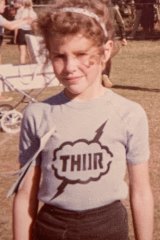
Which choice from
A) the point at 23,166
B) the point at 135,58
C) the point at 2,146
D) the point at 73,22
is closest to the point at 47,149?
the point at 23,166

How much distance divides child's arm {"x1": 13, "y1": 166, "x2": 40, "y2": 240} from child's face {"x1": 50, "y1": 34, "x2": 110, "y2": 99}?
0.37 metres

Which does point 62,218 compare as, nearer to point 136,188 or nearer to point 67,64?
point 136,188

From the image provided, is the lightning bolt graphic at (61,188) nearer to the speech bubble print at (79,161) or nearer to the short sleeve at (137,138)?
the speech bubble print at (79,161)

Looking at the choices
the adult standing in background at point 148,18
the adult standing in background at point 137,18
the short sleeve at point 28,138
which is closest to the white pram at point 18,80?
the short sleeve at point 28,138

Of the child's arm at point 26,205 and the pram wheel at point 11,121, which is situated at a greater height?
the child's arm at point 26,205

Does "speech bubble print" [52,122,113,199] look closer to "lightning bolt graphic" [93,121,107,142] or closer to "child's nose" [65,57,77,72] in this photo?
"lightning bolt graphic" [93,121,107,142]

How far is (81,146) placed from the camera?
218 centimetres

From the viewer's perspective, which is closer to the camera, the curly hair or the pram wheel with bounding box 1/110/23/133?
the curly hair

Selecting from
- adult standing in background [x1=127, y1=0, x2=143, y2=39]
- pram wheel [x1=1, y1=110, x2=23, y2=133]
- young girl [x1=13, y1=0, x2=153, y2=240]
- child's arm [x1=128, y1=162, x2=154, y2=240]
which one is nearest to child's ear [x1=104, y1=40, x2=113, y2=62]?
young girl [x1=13, y1=0, x2=153, y2=240]

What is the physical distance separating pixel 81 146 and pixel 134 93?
840 cm

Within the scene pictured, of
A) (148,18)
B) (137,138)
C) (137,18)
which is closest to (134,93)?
(137,138)

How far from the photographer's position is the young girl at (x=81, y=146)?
2.15 metres

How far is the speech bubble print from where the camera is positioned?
2.17 metres

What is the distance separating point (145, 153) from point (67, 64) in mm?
474
